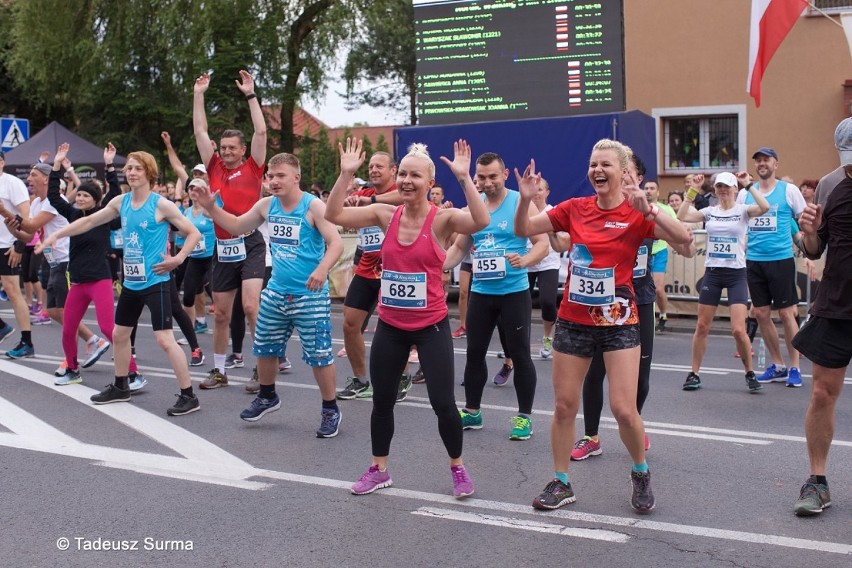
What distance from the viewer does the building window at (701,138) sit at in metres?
23.0

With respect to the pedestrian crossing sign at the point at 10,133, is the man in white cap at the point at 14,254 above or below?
below

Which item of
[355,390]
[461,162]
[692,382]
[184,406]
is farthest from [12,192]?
[692,382]

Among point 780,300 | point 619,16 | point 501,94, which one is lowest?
point 780,300

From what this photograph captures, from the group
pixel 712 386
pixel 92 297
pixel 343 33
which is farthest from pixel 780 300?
pixel 343 33

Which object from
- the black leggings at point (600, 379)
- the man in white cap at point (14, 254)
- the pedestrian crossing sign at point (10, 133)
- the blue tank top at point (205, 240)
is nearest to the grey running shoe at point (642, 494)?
the black leggings at point (600, 379)

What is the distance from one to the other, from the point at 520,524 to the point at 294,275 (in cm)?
278

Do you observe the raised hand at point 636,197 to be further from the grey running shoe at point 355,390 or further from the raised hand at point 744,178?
the grey running shoe at point 355,390

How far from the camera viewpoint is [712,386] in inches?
366

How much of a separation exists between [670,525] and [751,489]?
2.97ft

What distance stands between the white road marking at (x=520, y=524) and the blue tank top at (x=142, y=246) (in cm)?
363

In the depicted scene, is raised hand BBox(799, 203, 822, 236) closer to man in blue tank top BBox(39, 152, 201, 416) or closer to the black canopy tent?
man in blue tank top BBox(39, 152, 201, 416)

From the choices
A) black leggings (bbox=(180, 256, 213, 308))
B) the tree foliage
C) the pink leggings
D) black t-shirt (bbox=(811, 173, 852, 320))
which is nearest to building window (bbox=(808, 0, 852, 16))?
the tree foliage

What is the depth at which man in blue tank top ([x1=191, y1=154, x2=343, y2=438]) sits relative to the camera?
714cm

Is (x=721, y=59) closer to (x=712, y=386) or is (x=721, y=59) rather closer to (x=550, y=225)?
(x=712, y=386)
